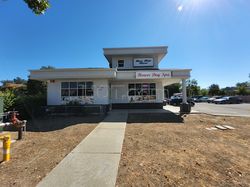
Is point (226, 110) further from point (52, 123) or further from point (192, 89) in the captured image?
point (192, 89)

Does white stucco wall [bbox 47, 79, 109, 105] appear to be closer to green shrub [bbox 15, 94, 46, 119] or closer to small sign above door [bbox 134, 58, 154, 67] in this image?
green shrub [bbox 15, 94, 46, 119]

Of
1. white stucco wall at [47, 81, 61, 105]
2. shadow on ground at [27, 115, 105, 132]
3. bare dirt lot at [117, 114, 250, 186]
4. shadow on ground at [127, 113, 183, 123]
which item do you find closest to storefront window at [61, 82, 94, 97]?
white stucco wall at [47, 81, 61, 105]

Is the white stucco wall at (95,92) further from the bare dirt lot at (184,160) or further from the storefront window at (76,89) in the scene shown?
the bare dirt lot at (184,160)

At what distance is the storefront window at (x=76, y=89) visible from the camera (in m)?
17.0

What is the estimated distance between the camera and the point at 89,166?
4879 millimetres

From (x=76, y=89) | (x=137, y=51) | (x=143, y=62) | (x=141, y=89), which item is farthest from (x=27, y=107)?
(x=143, y=62)

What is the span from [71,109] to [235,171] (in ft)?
44.3

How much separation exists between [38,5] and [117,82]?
15.7 m

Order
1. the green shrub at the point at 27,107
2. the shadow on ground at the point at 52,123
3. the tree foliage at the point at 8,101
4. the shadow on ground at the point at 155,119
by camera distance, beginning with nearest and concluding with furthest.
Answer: the shadow on ground at the point at 52,123, the tree foliage at the point at 8,101, the shadow on ground at the point at 155,119, the green shrub at the point at 27,107

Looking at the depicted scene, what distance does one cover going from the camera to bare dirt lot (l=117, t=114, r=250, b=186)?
4.24m

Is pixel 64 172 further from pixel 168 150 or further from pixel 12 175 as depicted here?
pixel 168 150

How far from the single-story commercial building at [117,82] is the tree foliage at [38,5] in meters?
10.4

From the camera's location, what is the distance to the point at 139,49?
20734mm

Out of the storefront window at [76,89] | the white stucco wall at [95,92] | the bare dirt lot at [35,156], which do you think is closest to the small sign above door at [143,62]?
the white stucco wall at [95,92]
